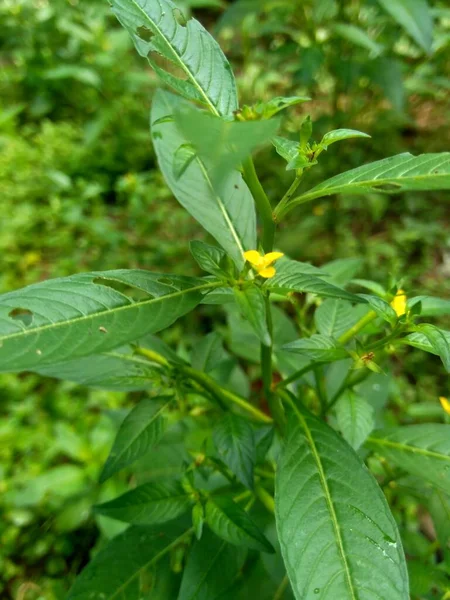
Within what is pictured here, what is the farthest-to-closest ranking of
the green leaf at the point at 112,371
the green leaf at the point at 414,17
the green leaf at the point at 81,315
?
the green leaf at the point at 414,17
the green leaf at the point at 112,371
the green leaf at the point at 81,315

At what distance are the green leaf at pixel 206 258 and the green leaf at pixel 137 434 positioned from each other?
0.87 feet

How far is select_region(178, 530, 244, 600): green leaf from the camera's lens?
854 mm

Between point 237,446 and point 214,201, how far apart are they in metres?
0.40

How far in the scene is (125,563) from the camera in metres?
0.94

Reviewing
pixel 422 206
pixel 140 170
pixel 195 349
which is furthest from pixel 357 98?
pixel 195 349

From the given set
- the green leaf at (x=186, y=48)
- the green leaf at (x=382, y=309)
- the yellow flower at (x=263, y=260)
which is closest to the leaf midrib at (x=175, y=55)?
the green leaf at (x=186, y=48)

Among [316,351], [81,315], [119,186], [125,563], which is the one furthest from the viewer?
[119,186]

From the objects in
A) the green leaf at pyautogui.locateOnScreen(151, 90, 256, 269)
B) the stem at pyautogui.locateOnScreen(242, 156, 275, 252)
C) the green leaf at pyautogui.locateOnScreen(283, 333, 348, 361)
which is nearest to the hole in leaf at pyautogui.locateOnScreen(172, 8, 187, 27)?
the green leaf at pyautogui.locateOnScreen(151, 90, 256, 269)

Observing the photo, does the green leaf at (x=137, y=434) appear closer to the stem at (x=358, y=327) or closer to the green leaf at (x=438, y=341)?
the stem at (x=358, y=327)

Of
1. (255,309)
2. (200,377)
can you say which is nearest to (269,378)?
(200,377)

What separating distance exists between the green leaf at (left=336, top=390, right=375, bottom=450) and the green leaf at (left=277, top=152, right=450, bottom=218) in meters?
0.36

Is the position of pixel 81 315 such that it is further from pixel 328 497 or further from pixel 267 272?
pixel 328 497

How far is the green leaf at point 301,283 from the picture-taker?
24.5 inches

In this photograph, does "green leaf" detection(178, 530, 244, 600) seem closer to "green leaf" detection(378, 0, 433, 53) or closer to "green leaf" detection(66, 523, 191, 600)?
"green leaf" detection(66, 523, 191, 600)
